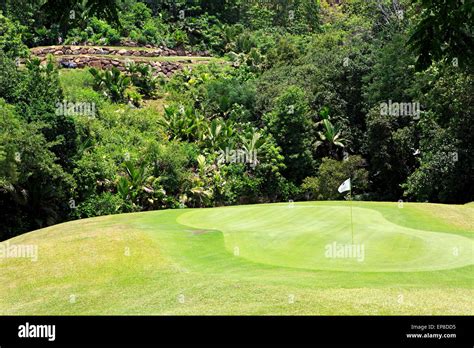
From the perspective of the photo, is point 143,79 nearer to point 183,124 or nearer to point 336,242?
point 183,124

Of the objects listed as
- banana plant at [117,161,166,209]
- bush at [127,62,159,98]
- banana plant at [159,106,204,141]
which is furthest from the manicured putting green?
bush at [127,62,159,98]

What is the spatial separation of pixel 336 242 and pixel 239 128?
31985 mm

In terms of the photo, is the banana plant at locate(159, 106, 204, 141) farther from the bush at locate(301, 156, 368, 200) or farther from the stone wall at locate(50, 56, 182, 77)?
the stone wall at locate(50, 56, 182, 77)

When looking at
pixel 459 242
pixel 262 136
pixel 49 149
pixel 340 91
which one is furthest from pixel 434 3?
pixel 340 91

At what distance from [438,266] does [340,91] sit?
120ft

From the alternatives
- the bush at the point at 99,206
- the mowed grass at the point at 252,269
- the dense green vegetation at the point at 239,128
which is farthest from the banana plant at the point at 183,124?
the mowed grass at the point at 252,269

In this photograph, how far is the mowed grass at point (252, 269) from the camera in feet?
31.4

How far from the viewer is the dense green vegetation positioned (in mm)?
31984

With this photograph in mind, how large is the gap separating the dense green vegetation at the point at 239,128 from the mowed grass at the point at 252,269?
916cm

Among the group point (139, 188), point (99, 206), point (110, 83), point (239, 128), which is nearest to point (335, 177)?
point (239, 128)

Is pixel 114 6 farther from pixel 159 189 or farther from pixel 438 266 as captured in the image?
pixel 159 189

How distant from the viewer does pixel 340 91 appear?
155 feet

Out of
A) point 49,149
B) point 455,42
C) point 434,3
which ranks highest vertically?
point 434,3

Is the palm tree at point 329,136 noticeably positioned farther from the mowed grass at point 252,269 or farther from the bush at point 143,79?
the mowed grass at point 252,269
